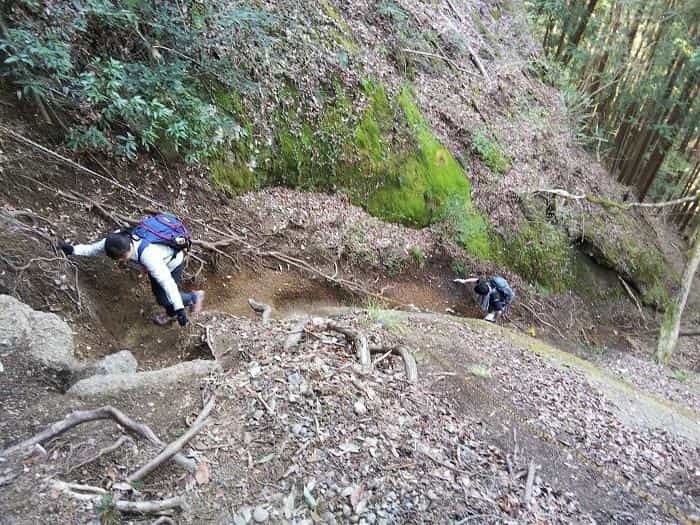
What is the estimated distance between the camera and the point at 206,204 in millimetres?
7652

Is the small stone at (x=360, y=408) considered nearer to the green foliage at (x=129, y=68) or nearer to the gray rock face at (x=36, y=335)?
the gray rock face at (x=36, y=335)

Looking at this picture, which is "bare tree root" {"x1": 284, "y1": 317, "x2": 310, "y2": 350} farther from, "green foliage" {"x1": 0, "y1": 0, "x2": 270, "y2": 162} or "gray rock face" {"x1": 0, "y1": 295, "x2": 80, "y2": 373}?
"green foliage" {"x1": 0, "y1": 0, "x2": 270, "y2": 162}

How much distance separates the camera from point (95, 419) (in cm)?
351

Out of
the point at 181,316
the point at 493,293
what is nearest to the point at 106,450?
the point at 181,316

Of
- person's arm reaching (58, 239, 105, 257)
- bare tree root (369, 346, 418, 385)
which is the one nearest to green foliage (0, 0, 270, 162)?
person's arm reaching (58, 239, 105, 257)

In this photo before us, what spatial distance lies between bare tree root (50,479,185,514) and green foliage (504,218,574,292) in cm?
1065

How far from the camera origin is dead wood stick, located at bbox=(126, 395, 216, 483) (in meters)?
3.16

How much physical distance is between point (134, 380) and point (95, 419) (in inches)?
19.6

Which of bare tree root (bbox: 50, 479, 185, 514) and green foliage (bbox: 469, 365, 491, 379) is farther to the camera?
green foliage (bbox: 469, 365, 491, 379)

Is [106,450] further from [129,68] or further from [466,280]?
[466,280]

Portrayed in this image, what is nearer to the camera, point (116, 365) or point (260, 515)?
point (260, 515)

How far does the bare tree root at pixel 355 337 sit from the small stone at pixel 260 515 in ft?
6.34

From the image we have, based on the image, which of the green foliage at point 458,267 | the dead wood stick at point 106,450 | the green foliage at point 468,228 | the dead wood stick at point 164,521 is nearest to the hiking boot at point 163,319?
the dead wood stick at point 106,450

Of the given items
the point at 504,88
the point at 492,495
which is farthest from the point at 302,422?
the point at 504,88
